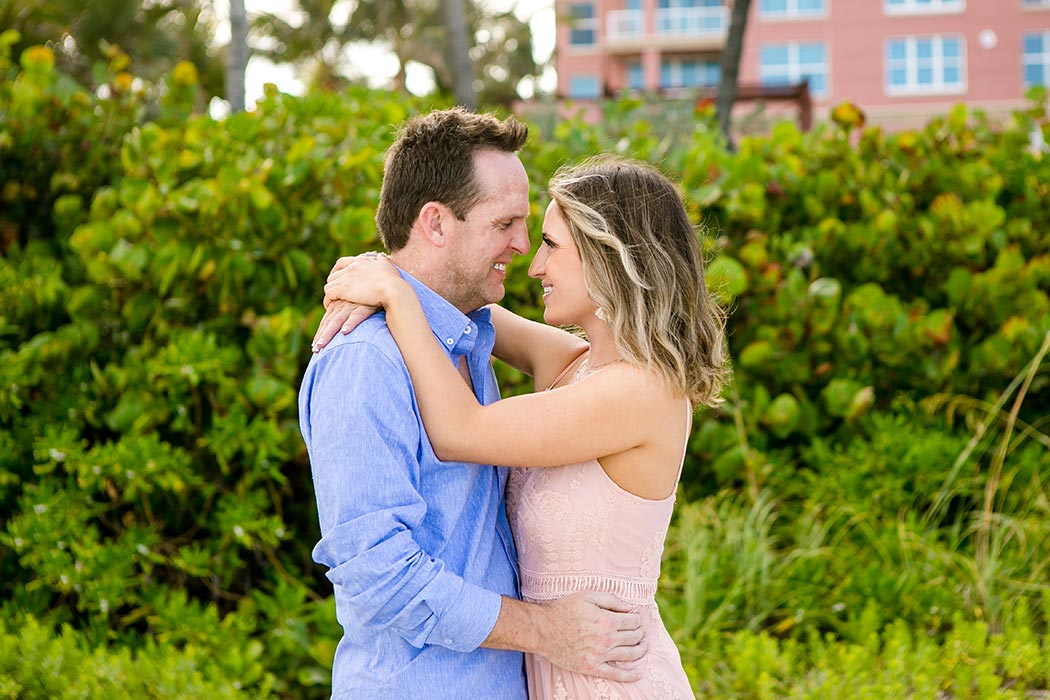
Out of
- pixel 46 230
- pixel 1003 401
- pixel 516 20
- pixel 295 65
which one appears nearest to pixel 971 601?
pixel 1003 401

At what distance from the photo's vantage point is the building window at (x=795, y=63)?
126ft

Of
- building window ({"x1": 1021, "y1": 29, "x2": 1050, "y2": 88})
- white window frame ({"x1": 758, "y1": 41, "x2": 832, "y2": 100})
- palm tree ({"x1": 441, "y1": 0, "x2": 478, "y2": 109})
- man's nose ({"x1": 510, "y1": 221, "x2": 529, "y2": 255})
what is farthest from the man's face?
building window ({"x1": 1021, "y1": 29, "x2": 1050, "y2": 88})

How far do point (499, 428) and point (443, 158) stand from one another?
1.93 ft

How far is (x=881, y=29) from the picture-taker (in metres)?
37.8

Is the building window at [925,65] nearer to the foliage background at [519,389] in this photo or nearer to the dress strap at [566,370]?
the foliage background at [519,389]

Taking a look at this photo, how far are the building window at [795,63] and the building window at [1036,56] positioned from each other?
6.49m

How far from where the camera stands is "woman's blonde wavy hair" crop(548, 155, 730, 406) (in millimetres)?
2379

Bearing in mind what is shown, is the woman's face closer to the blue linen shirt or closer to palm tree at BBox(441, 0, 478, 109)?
the blue linen shirt

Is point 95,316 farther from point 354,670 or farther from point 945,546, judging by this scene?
point 945,546

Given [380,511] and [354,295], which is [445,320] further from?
[380,511]

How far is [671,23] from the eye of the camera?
41.0 m

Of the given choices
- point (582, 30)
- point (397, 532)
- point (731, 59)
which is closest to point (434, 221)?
point (397, 532)

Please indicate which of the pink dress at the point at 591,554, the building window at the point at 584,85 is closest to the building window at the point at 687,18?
the building window at the point at 584,85

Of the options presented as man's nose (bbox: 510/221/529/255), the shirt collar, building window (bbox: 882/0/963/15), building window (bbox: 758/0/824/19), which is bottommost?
the shirt collar
